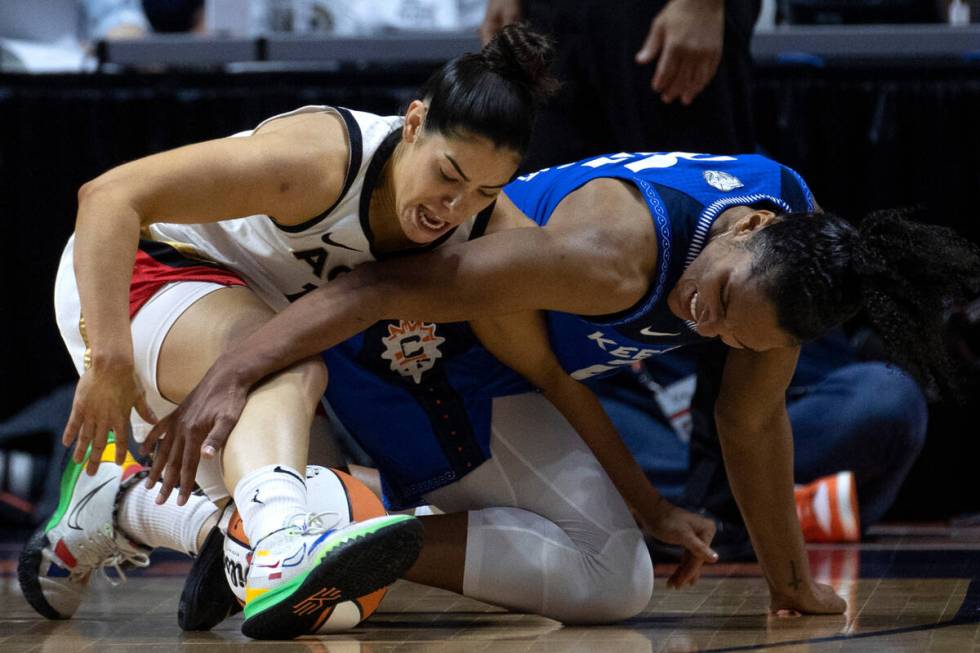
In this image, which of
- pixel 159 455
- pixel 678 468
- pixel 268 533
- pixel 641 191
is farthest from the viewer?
pixel 678 468

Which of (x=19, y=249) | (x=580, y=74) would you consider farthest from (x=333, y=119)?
(x=19, y=249)

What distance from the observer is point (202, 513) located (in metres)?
2.05

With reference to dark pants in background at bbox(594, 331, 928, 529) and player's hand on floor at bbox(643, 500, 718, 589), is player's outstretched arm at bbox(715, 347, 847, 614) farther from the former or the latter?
Answer: dark pants in background at bbox(594, 331, 928, 529)

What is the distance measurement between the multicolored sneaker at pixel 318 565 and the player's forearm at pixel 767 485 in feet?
2.16

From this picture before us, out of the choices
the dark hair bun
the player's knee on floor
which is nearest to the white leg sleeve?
the player's knee on floor

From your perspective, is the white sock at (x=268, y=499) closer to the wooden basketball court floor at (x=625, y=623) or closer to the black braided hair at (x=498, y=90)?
the wooden basketball court floor at (x=625, y=623)

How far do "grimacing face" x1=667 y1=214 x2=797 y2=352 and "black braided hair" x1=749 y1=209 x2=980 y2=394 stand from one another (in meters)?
0.02

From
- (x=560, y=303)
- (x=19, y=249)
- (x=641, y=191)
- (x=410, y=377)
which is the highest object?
(x=641, y=191)

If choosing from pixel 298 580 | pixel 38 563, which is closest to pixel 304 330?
pixel 298 580

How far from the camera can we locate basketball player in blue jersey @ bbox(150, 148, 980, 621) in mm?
1828

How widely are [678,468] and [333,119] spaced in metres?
1.61

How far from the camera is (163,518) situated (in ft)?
6.83

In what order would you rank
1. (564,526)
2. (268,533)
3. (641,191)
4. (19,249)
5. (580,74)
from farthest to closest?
(19,249) < (580,74) < (564,526) < (641,191) < (268,533)

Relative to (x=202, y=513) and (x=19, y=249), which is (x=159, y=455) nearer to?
(x=202, y=513)
